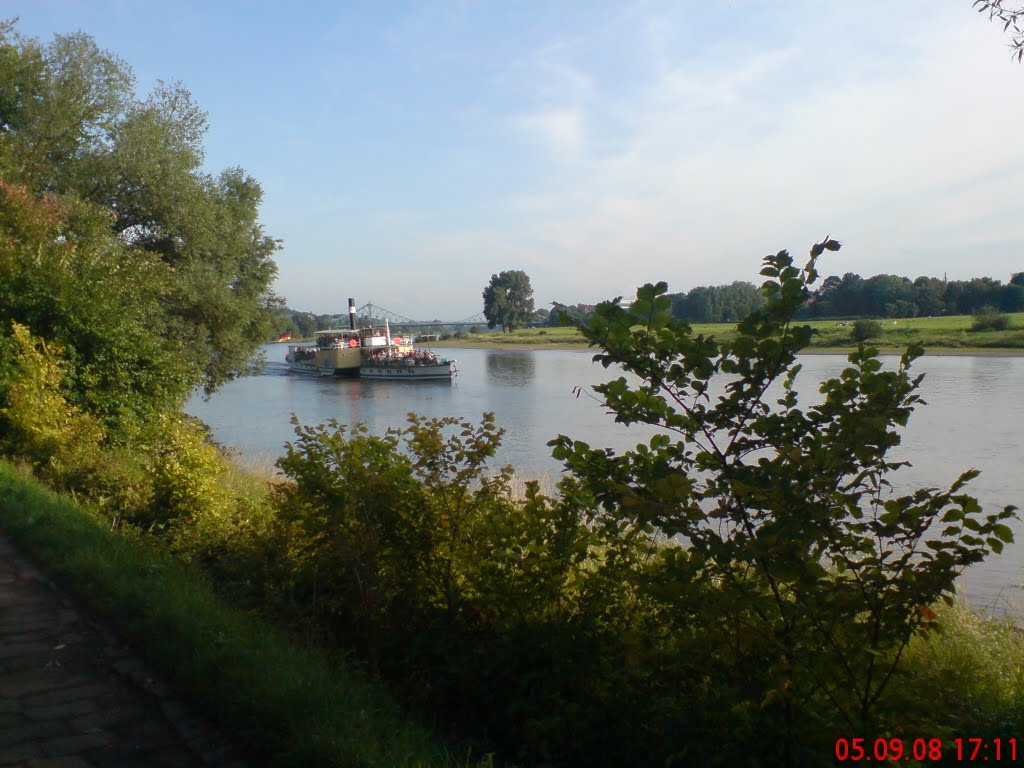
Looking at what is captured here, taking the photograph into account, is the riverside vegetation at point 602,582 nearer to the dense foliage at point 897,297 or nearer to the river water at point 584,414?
the river water at point 584,414

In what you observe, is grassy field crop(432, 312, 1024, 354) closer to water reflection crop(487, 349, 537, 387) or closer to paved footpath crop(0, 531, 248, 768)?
paved footpath crop(0, 531, 248, 768)

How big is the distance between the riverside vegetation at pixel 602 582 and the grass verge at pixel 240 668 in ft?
0.06

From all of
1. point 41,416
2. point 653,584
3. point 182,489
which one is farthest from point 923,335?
point 41,416

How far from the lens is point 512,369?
139 ft

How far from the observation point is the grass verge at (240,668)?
12.0ft

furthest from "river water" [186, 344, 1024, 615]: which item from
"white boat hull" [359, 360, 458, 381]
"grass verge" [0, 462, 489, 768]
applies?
"grass verge" [0, 462, 489, 768]

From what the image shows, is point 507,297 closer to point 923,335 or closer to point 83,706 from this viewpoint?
point 923,335

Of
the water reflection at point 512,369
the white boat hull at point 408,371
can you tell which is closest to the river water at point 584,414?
the water reflection at point 512,369

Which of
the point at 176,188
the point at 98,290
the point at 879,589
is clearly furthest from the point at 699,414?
the point at 176,188

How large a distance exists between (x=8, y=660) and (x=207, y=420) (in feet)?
87.8

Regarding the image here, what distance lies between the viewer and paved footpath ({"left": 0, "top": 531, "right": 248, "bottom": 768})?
372 cm

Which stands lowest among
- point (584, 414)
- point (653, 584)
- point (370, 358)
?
point (584, 414)

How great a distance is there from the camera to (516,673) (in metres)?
4.49

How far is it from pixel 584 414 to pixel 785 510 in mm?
19748
